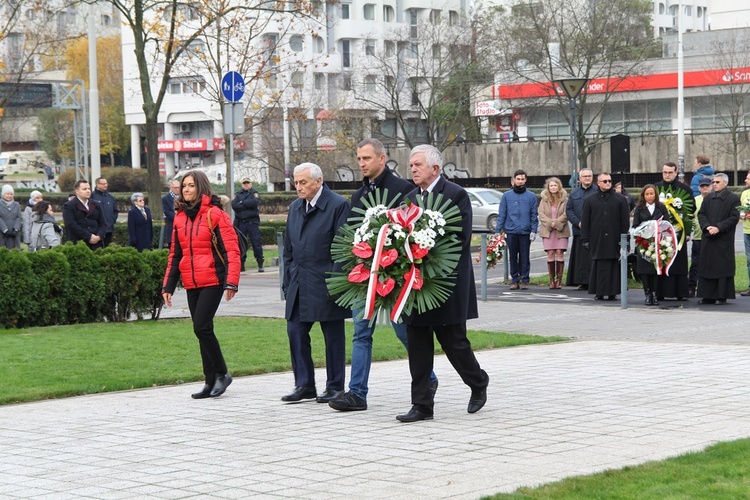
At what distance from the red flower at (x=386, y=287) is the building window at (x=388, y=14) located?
280 feet

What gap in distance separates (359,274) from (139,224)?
13943 millimetres

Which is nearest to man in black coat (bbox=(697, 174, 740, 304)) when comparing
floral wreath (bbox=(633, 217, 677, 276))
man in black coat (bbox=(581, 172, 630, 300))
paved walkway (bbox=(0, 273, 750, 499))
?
floral wreath (bbox=(633, 217, 677, 276))

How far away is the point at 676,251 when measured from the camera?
17.6 meters

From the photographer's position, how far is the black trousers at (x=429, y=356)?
27.9ft

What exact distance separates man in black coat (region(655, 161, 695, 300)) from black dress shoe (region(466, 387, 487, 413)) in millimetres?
9836

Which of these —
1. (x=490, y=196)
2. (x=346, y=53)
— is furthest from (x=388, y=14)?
→ (x=490, y=196)

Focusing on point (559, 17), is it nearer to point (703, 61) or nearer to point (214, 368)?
point (703, 61)

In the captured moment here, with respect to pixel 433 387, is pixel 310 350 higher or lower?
higher

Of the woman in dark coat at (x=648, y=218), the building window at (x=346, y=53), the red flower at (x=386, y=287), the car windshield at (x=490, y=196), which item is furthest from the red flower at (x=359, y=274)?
the building window at (x=346, y=53)

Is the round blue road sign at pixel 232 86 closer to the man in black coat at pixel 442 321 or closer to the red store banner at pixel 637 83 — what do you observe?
the man in black coat at pixel 442 321

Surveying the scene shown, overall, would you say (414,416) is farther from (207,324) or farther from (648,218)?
(648,218)

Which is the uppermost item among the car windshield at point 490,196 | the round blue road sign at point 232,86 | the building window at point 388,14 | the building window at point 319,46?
the building window at point 388,14

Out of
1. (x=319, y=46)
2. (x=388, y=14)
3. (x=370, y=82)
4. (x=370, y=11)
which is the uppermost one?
(x=370, y=11)

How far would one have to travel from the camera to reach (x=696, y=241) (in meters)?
18.5
